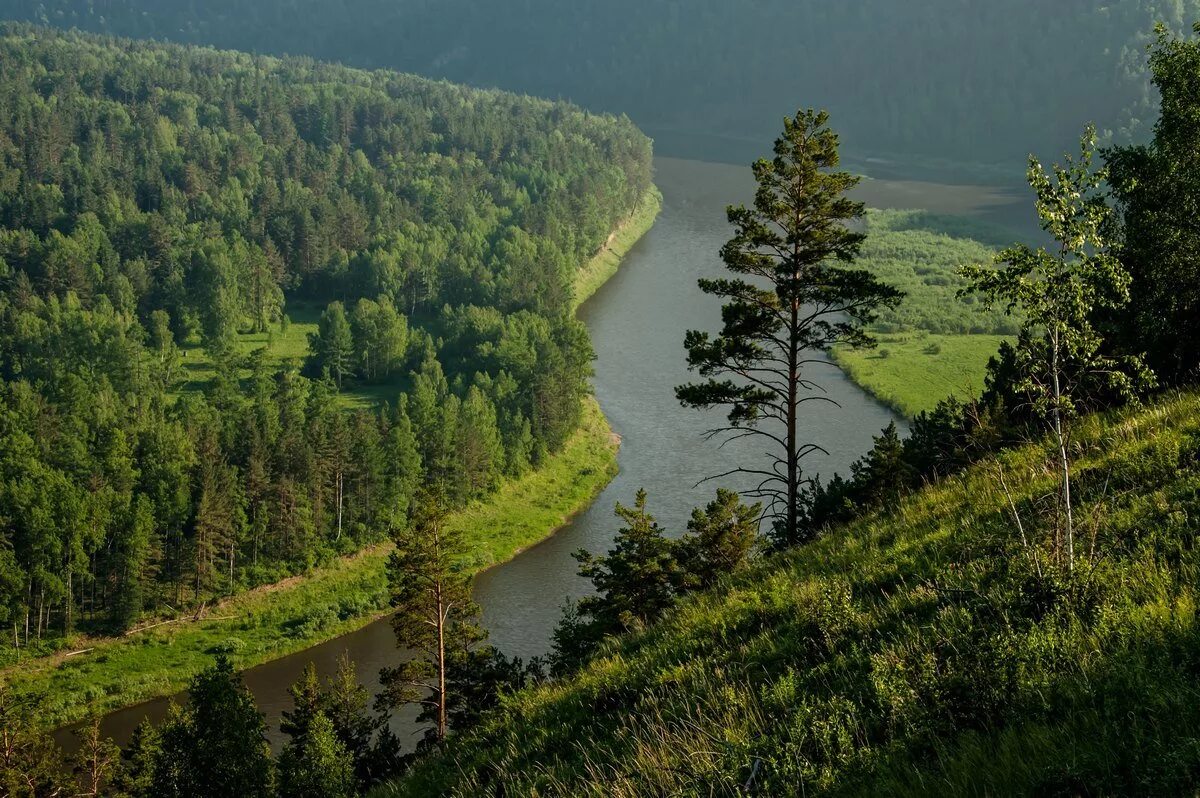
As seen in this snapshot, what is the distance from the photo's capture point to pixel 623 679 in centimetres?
1418

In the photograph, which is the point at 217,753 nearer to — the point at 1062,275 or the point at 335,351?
the point at 1062,275

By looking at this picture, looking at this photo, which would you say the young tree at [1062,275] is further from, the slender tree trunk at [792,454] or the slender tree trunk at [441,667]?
the slender tree trunk at [441,667]

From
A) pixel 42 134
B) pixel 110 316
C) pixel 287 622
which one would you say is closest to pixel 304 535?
pixel 287 622

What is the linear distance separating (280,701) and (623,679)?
1766 inches

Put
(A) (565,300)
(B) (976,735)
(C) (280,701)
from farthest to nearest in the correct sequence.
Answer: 1. (A) (565,300)
2. (C) (280,701)
3. (B) (976,735)

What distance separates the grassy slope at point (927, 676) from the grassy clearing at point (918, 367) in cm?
7275

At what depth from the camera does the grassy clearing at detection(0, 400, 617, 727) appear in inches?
2178

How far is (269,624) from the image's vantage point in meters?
62.3

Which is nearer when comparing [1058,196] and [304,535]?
[1058,196]

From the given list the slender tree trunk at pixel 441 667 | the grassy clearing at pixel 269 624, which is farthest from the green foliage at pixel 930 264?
the slender tree trunk at pixel 441 667

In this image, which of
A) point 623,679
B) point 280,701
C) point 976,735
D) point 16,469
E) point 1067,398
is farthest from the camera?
point 16,469

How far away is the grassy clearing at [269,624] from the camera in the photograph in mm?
55312

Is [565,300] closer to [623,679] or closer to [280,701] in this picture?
[280,701]

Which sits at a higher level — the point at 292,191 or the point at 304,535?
the point at 292,191
